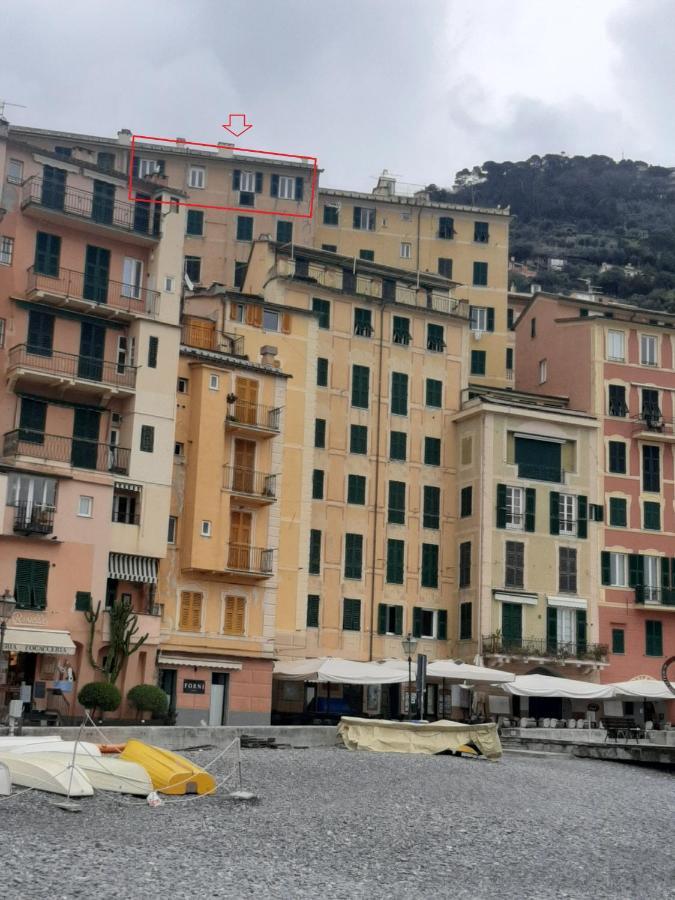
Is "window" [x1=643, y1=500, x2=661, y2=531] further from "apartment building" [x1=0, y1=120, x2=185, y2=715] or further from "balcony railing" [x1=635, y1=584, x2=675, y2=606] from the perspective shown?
"apartment building" [x1=0, y1=120, x2=185, y2=715]

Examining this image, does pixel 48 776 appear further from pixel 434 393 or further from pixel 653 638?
pixel 653 638

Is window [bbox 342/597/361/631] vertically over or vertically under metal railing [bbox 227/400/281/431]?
under

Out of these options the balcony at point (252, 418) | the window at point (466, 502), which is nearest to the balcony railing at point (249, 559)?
the balcony at point (252, 418)

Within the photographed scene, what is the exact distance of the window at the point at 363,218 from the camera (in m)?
83.9

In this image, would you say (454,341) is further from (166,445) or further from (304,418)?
(166,445)

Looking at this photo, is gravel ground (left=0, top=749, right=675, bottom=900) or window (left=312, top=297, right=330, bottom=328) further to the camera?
window (left=312, top=297, right=330, bottom=328)

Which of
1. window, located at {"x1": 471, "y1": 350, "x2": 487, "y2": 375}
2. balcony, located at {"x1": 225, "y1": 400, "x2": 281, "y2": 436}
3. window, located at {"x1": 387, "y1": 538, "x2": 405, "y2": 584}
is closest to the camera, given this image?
balcony, located at {"x1": 225, "y1": 400, "x2": 281, "y2": 436}

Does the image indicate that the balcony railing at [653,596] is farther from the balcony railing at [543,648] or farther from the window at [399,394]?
the window at [399,394]

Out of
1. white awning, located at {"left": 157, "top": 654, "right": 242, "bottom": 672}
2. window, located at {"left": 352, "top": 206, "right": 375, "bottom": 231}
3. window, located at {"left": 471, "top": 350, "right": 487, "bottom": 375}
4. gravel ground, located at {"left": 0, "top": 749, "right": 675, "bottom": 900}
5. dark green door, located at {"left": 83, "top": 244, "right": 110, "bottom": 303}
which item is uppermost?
window, located at {"left": 352, "top": 206, "right": 375, "bottom": 231}

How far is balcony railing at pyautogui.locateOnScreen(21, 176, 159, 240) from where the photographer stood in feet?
177

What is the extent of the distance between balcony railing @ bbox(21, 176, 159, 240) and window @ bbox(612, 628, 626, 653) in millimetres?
28509

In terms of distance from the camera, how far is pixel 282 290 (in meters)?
65.4

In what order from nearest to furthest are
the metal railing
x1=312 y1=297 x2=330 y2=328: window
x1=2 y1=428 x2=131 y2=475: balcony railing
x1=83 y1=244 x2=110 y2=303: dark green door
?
x1=2 y1=428 x2=131 y2=475: balcony railing
x1=83 y1=244 x2=110 y2=303: dark green door
the metal railing
x1=312 y1=297 x2=330 y2=328: window

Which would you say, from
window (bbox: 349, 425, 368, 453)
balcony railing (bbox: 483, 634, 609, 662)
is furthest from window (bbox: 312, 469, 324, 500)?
balcony railing (bbox: 483, 634, 609, 662)
